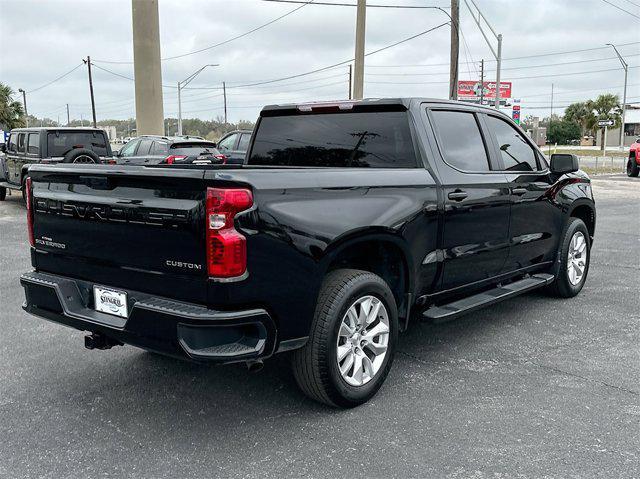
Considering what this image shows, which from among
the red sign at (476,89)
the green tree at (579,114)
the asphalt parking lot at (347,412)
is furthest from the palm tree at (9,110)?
the green tree at (579,114)

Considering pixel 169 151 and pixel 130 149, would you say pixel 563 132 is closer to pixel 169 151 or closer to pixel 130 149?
pixel 130 149

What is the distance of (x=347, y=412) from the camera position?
385 centimetres

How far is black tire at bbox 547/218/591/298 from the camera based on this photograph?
624cm

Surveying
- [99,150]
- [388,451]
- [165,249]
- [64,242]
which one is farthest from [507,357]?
[99,150]

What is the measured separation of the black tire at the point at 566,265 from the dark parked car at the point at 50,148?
35.8ft

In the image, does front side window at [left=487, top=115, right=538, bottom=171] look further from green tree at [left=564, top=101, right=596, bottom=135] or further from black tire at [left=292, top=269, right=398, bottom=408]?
green tree at [left=564, top=101, right=596, bottom=135]

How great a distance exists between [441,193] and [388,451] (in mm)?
1886

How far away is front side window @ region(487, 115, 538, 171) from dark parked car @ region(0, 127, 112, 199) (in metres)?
10.8

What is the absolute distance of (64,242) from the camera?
3.88 m

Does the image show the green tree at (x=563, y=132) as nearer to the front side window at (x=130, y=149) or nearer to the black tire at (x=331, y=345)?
the front side window at (x=130, y=149)

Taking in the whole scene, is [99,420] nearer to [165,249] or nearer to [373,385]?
[165,249]

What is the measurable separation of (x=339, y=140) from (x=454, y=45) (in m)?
21.2

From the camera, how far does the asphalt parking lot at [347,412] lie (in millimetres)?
3236

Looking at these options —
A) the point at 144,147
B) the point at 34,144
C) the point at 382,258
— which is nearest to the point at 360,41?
the point at 144,147
